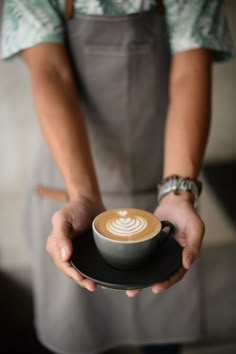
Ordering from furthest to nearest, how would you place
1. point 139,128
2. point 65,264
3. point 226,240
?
point 226,240 → point 139,128 → point 65,264

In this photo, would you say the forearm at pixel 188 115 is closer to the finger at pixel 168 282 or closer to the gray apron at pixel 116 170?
the gray apron at pixel 116 170

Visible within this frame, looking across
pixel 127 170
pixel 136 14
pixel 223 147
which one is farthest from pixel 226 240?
pixel 136 14

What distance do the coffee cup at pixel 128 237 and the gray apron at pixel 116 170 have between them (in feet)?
0.97

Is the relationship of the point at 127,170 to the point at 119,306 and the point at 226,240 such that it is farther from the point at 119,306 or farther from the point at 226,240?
the point at 226,240

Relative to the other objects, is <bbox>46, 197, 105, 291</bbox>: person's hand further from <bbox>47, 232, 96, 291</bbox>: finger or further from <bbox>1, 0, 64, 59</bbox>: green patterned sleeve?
<bbox>1, 0, 64, 59</bbox>: green patterned sleeve

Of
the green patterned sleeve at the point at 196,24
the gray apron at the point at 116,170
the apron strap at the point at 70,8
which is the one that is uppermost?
the apron strap at the point at 70,8

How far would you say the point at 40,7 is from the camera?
0.71 metres

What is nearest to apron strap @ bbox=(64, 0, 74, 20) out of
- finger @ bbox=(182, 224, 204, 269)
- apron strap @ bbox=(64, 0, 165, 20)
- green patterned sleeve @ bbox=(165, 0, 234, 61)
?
apron strap @ bbox=(64, 0, 165, 20)

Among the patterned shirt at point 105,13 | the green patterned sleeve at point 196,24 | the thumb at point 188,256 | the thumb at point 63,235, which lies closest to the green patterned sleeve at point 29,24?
the patterned shirt at point 105,13

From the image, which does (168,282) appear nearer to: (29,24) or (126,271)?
(126,271)

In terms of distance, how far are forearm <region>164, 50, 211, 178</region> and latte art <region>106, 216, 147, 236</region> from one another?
0.56ft

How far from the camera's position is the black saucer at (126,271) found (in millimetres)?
513

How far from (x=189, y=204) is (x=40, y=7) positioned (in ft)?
1.33

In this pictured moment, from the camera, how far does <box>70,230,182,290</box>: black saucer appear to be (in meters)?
0.51
